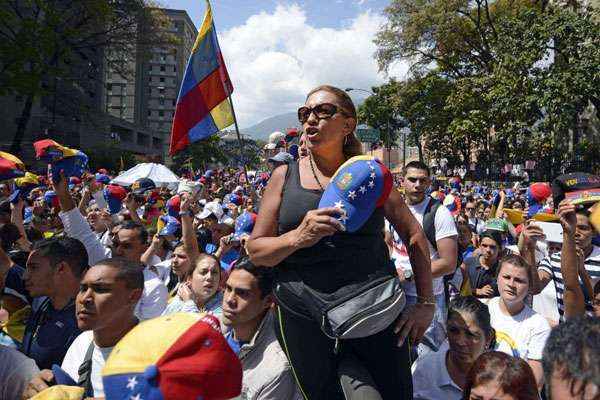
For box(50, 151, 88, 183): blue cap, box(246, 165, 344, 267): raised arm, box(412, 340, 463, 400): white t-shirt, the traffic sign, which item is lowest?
box(412, 340, 463, 400): white t-shirt

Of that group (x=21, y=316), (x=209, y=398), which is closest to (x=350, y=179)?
(x=209, y=398)

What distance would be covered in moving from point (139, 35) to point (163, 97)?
76.6 meters

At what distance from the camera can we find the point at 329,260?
198cm

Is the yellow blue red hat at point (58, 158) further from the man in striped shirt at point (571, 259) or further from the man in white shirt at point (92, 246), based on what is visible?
the man in striped shirt at point (571, 259)

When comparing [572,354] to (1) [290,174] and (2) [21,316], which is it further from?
(2) [21,316]

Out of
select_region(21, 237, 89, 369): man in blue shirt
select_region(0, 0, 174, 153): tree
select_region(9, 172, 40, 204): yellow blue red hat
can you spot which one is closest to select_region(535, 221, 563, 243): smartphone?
select_region(21, 237, 89, 369): man in blue shirt

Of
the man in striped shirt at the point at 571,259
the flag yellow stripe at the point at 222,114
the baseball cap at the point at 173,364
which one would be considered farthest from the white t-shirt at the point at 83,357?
the flag yellow stripe at the point at 222,114

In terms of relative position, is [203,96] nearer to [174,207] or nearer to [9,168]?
[174,207]

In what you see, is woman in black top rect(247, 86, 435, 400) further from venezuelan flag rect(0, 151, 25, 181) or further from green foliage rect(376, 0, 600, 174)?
green foliage rect(376, 0, 600, 174)

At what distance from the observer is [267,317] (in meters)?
2.80

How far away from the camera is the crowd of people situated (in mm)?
1505

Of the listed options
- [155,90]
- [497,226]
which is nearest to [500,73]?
[497,226]

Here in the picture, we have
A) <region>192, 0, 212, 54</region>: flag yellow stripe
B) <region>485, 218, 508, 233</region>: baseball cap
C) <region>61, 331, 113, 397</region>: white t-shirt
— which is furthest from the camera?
<region>192, 0, 212, 54</region>: flag yellow stripe

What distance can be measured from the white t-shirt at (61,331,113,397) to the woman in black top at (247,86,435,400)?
0.98 meters
